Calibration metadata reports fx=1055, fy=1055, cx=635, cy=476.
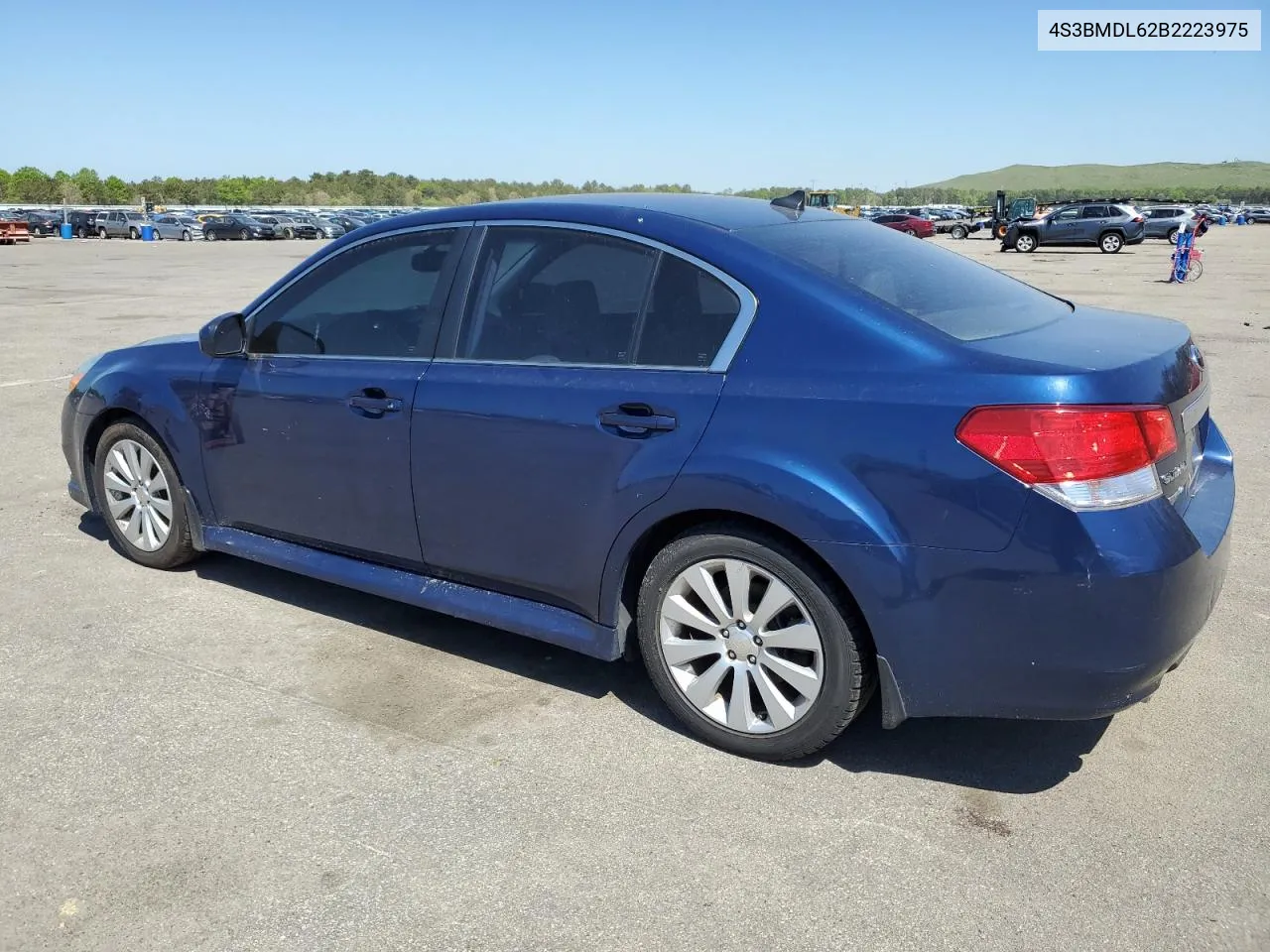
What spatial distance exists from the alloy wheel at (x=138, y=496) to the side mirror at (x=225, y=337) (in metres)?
0.74

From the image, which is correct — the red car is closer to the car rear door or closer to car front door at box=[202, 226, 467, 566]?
the car rear door

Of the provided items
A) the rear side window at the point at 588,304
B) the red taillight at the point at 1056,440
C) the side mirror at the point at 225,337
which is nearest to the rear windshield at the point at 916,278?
the rear side window at the point at 588,304

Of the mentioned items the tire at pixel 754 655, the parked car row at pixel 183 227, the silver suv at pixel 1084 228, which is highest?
the parked car row at pixel 183 227

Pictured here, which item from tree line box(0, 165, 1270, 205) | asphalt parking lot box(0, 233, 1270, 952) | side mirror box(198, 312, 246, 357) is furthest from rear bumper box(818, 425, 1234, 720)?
tree line box(0, 165, 1270, 205)

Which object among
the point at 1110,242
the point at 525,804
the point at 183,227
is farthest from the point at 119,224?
the point at 525,804

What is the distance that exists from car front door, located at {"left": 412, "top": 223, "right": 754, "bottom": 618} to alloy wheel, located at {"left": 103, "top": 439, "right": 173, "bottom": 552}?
68.5 inches

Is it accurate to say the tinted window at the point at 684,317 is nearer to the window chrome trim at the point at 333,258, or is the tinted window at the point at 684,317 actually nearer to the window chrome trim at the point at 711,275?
the window chrome trim at the point at 711,275

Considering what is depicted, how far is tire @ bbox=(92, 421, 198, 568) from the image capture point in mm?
4855

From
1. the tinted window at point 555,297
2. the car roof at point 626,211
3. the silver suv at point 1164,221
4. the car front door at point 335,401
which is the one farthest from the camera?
the silver suv at point 1164,221

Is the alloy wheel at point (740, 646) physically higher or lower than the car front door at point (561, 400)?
lower

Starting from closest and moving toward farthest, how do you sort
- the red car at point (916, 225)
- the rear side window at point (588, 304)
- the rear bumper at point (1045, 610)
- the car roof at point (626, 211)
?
the rear bumper at point (1045, 610) → the rear side window at point (588, 304) → the car roof at point (626, 211) → the red car at point (916, 225)

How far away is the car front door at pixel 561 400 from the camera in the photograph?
3.32 metres

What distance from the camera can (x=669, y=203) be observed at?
12.6 feet

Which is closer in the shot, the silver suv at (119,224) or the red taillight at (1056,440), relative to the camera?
the red taillight at (1056,440)
